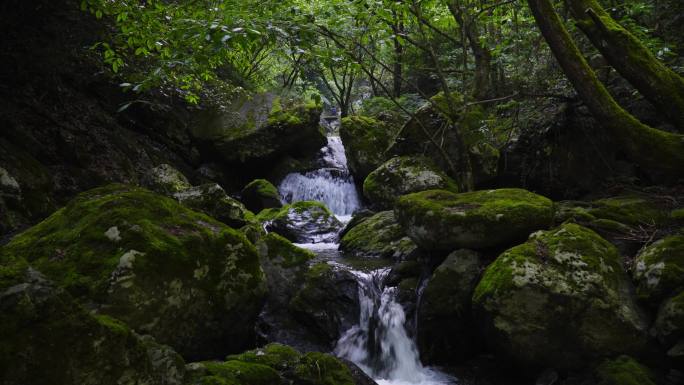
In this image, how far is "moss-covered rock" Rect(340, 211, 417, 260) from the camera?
8.24m

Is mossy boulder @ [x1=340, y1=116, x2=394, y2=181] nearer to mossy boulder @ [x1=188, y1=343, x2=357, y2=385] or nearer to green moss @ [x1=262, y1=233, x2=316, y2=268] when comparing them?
green moss @ [x1=262, y1=233, x2=316, y2=268]

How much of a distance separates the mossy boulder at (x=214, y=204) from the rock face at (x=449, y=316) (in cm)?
440

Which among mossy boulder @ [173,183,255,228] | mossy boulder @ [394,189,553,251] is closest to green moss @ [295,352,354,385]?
mossy boulder @ [394,189,553,251]

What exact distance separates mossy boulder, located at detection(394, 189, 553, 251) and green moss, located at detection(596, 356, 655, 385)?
6.36ft

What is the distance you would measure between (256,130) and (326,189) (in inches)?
131

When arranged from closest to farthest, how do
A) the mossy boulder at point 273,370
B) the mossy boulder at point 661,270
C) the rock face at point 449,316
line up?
the mossy boulder at point 273,370 < the mossy boulder at point 661,270 < the rock face at point 449,316

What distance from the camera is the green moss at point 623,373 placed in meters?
4.02

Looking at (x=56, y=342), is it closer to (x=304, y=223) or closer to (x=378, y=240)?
(x=378, y=240)

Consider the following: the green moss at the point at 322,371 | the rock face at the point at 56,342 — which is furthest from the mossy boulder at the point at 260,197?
the rock face at the point at 56,342

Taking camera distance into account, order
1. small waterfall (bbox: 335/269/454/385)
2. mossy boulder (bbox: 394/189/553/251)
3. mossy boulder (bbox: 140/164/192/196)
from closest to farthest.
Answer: small waterfall (bbox: 335/269/454/385) < mossy boulder (bbox: 394/189/553/251) < mossy boulder (bbox: 140/164/192/196)

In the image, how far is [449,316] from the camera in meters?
5.47

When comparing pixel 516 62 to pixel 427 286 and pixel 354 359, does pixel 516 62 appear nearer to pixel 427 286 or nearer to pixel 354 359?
pixel 427 286

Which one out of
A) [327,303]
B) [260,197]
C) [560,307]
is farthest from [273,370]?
[260,197]

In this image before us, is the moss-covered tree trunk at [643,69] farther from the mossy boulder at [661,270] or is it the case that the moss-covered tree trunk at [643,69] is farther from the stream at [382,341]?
the stream at [382,341]
